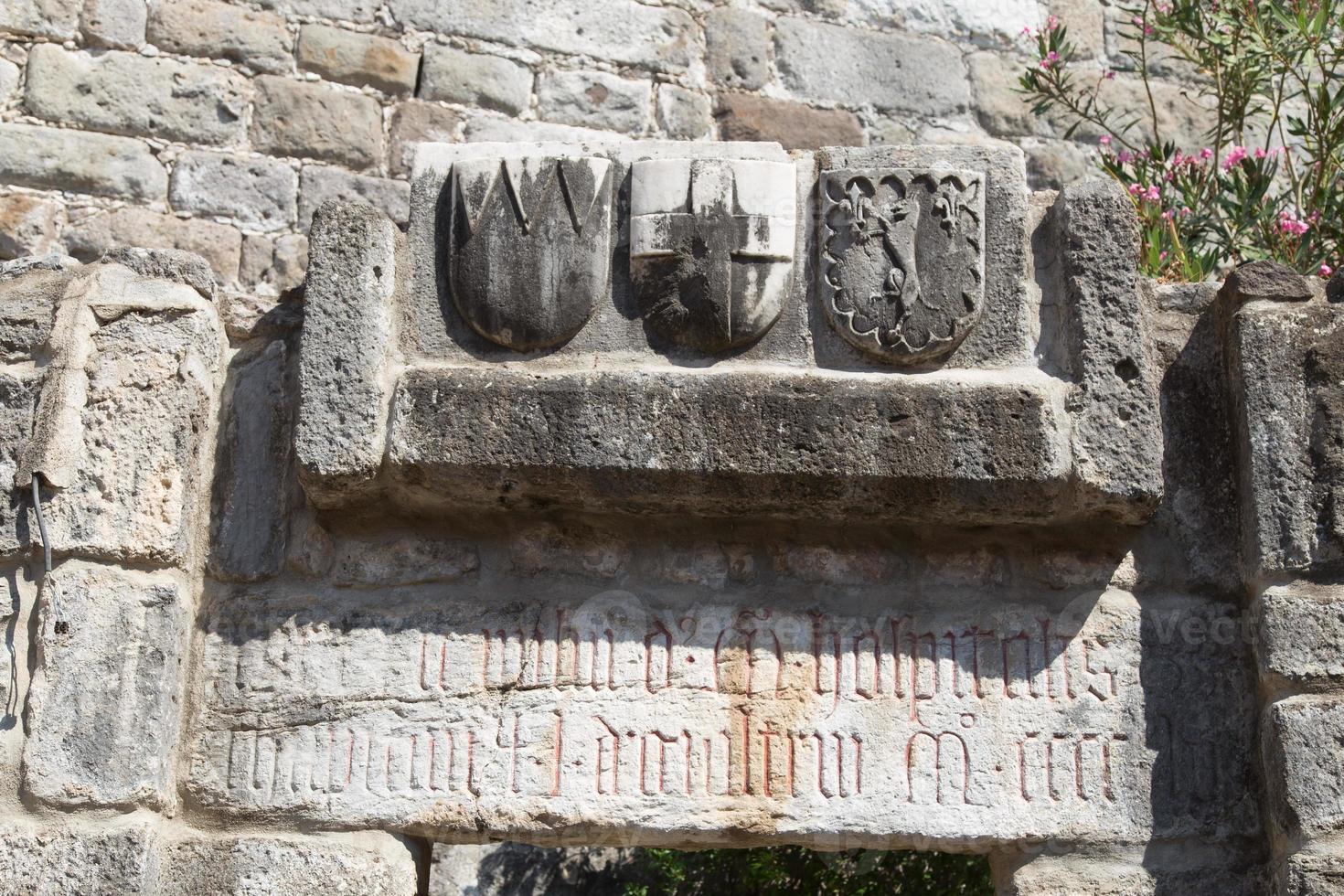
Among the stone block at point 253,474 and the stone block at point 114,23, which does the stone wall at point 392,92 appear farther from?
the stone block at point 253,474

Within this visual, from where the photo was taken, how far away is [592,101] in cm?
490

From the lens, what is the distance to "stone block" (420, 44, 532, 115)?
15.9 ft

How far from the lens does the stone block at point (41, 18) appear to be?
4.59 m

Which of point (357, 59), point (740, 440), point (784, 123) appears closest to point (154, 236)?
point (357, 59)

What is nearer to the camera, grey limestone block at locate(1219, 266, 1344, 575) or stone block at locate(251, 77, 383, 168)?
grey limestone block at locate(1219, 266, 1344, 575)

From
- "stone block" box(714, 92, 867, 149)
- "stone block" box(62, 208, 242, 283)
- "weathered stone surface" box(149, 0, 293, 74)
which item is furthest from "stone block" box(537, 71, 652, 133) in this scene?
"stone block" box(62, 208, 242, 283)

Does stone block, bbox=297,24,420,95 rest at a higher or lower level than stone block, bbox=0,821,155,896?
higher

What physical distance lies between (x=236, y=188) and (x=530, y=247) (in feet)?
7.54

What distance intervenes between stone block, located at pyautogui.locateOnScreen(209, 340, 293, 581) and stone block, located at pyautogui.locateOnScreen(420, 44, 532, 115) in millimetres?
2218

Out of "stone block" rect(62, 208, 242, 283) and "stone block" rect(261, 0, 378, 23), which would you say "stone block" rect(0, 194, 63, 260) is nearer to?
"stone block" rect(62, 208, 242, 283)

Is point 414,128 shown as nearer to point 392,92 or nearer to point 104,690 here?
point 392,92

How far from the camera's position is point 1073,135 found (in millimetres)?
5230

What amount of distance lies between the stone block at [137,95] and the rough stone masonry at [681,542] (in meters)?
1.99

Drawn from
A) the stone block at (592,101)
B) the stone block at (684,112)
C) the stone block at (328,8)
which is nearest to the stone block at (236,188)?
the stone block at (328,8)
